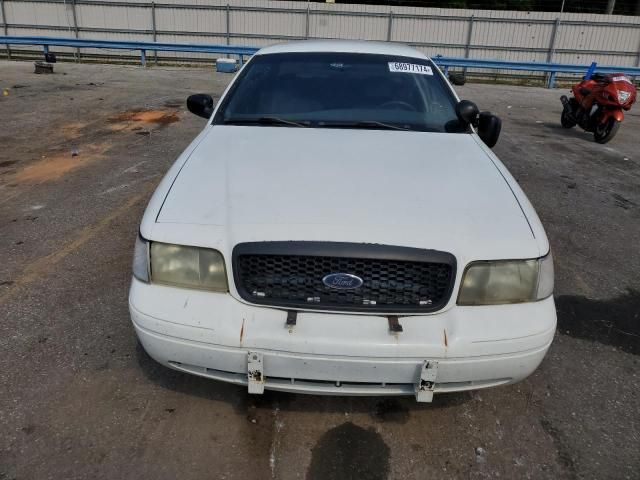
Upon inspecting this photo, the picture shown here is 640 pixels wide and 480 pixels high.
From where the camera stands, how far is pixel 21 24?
826 inches

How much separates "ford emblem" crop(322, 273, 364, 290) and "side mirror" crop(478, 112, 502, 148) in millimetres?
2016

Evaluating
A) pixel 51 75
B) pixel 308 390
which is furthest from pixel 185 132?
pixel 51 75

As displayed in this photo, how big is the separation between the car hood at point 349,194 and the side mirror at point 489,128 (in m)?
0.55

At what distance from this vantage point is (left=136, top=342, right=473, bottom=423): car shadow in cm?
243

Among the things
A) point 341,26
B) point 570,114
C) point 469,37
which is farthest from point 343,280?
point 469,37

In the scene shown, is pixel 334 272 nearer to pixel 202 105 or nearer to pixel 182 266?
pixel 182 266

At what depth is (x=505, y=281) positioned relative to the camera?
2113 millimetres

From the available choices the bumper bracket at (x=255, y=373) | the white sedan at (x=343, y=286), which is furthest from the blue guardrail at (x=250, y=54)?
the bumper bracket at (x=255, y=373)

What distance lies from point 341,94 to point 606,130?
675 centimetres

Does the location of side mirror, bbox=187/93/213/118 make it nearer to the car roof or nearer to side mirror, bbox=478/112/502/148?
the car roof

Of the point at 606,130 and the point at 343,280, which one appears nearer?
the point at 343,280

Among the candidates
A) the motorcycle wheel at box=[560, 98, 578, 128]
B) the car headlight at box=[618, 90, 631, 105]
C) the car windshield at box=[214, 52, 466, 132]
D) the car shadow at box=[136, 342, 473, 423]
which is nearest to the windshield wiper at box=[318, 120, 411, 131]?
the car windshield at box=[214, 52, 466, 132]

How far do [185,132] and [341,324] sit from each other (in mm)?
6601

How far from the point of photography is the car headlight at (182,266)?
210 cm
